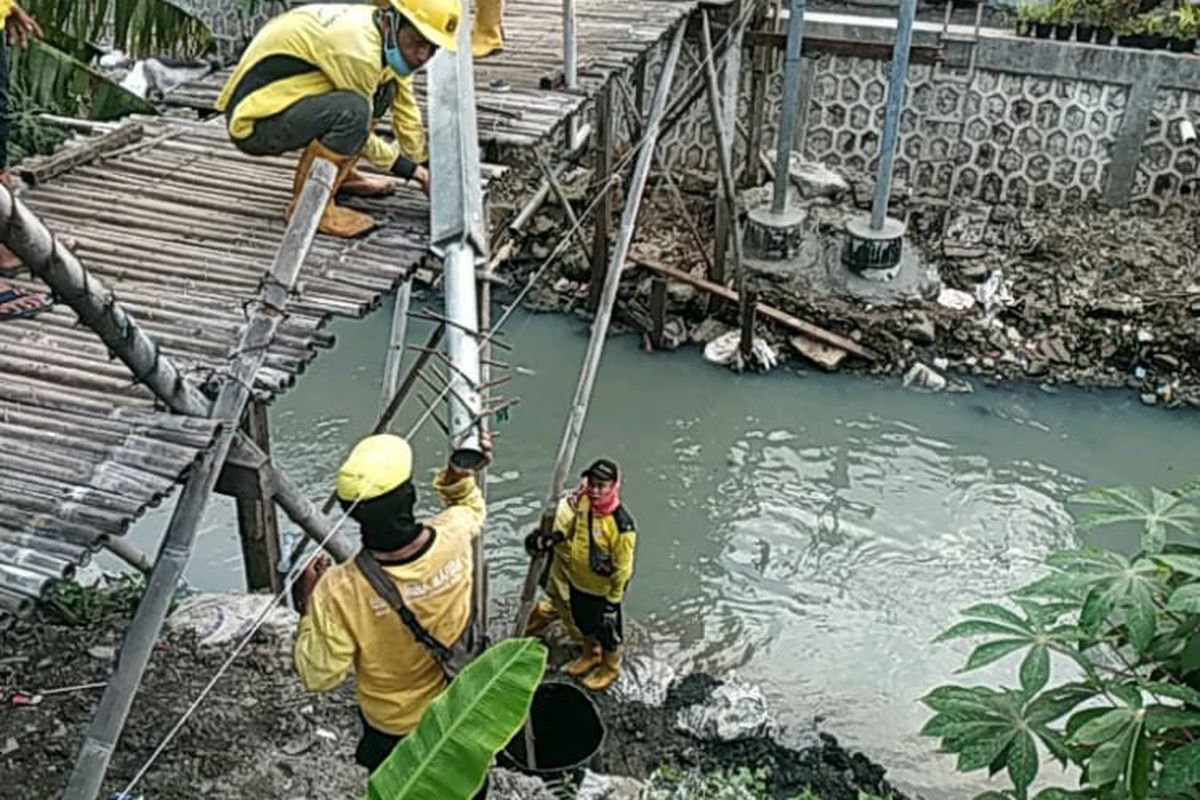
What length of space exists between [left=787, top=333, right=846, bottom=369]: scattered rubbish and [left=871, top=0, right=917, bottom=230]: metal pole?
3.93 feet

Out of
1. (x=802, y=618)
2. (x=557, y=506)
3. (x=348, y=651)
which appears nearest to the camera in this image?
(x=348, y=651)

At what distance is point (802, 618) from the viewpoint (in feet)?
25.5

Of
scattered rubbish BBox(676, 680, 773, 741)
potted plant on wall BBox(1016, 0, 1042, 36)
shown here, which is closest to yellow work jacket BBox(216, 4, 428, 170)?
scattered rubbish BBox(676, 680, 773, 741)

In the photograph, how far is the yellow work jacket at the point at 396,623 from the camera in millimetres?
3529

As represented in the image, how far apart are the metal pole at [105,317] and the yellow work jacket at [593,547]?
2224 millimetres

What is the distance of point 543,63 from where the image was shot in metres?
6.83

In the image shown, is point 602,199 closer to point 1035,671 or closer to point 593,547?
point 593,547

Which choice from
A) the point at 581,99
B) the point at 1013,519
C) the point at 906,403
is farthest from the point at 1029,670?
the point at 906,403

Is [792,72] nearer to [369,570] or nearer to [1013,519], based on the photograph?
[1013,519]

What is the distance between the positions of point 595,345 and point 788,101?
456 centimetres

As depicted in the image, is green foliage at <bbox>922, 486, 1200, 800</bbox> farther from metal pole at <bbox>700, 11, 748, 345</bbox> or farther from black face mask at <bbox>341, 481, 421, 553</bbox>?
metal pole at <bbox>700, 11, 748, 345</bbox>

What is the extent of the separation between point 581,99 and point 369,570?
140 inches

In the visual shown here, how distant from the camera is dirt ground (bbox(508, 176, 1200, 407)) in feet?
33.9

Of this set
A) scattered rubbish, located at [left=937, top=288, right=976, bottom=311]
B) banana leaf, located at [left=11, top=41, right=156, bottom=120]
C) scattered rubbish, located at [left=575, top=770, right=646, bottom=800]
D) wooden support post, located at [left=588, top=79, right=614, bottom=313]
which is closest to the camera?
scattered rubbish, located at [left=575, top=770, right=646, bottom=800]
